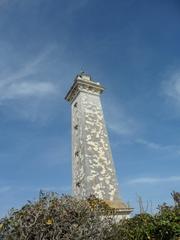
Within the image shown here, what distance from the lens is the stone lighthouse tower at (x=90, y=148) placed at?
60.4ft

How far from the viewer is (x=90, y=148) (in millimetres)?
20062

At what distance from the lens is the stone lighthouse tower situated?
18406 millimetres

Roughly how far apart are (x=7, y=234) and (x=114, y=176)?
12267mm

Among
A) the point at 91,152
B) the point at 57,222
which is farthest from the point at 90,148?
the point at 57,222

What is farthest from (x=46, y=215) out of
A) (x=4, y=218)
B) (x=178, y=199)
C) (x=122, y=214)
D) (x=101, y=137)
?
(x=178, y=199)

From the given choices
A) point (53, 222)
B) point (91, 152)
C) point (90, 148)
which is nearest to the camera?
point (53, 222)

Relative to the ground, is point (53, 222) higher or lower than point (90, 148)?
lower

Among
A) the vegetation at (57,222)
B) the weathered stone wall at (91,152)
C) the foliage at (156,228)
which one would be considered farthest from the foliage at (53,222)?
the weathered stone wall at (91,152)

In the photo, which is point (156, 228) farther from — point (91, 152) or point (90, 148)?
point (90, 148)

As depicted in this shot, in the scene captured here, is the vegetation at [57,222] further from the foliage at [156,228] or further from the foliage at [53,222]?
the foliage at [156,228]

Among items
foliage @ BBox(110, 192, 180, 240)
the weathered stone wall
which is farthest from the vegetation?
the weathered stone wall

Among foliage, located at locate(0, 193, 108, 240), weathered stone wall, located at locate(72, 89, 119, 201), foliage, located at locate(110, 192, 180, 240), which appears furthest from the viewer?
weathered stone wall, located at locate(72, 89, 119, 201)

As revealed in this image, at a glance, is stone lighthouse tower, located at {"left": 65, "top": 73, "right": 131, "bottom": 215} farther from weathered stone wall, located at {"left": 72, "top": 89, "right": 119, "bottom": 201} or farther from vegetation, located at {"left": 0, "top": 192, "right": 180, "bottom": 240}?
vegetation, located at {"left": 0, "top": 192, "right": 180, "bottom": 240}

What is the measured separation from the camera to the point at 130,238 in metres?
10.9
